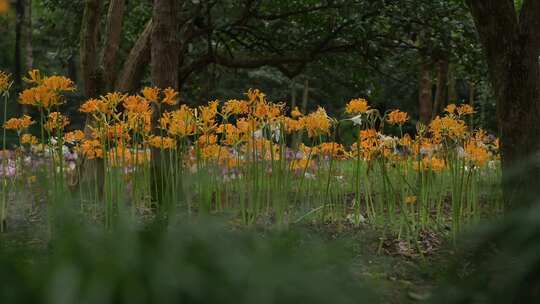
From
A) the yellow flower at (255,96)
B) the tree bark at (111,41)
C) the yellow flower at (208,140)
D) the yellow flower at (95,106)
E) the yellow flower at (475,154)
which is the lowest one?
the yellow flower at (475,154)

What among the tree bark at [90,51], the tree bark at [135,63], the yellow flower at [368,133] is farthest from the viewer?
the tree bark at [135,63]

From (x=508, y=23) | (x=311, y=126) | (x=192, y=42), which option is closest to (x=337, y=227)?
(x=311, y=126)

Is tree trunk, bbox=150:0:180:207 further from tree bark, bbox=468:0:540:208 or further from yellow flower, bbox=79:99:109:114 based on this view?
tree bark, bbox=468:0:540:208

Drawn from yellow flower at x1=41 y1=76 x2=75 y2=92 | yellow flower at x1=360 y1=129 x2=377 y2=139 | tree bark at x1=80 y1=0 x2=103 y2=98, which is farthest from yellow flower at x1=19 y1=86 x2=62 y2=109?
tree bark at x1=80 y1=0 x2=103 y2=98

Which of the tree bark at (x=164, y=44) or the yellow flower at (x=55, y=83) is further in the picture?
the tree bark at (x=164, y=44)

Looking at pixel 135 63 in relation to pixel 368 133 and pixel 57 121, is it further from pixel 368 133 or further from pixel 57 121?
pixel 57 121

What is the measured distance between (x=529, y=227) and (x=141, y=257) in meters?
0.72

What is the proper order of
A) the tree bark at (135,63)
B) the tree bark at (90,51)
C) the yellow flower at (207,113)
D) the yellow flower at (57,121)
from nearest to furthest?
1. the yellow flower at (57,121)
2. the yellow flower at (207,113)
3. the tree bark at (90,51)
4. the tree bark at (135,63)

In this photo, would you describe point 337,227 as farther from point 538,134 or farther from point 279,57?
point 279,57

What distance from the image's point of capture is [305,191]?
5.76 m

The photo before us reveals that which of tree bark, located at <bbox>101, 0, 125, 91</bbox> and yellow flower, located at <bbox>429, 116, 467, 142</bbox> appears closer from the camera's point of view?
yellow flower, located at <bbox>429, 116, 467, 142</bbox>

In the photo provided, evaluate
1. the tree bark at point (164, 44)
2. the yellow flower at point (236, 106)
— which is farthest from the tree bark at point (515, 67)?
the tree bark at point (164, 44)

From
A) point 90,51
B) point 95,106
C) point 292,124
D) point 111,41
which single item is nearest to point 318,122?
point 292,124

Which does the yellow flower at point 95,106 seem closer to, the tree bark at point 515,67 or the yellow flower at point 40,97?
the yellow flower at point 40,97
